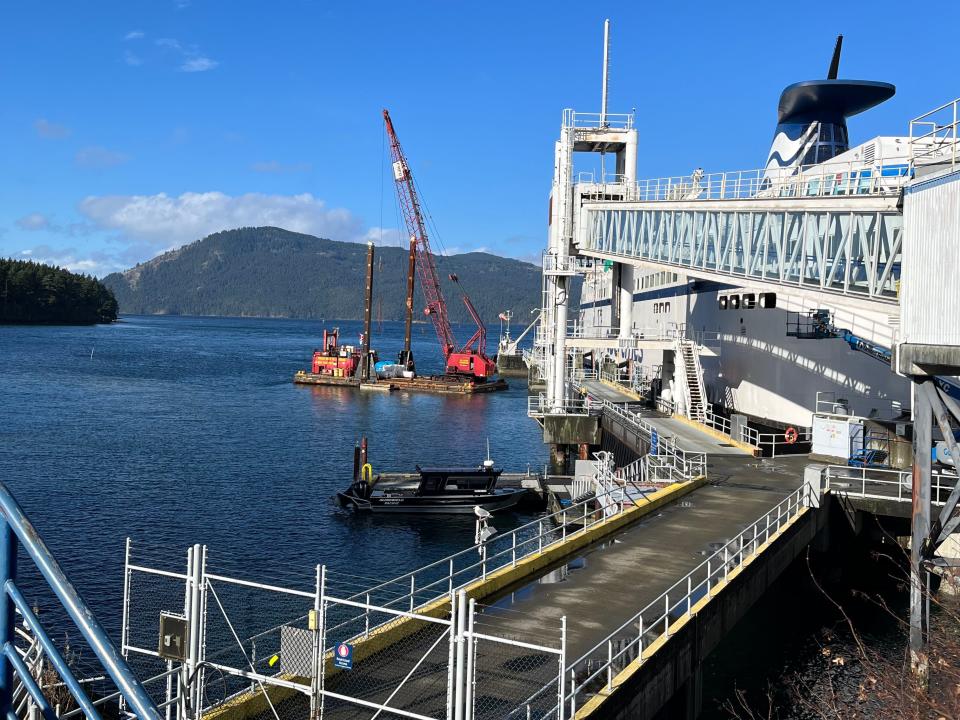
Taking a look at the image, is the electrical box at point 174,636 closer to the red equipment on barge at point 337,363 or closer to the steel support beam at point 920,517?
the steel support beam at point 920,517

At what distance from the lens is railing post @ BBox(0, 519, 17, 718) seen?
466 centimetres

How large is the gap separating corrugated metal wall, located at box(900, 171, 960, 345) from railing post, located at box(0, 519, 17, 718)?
18901mm

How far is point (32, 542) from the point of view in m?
4.55

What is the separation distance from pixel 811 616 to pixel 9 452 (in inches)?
1901

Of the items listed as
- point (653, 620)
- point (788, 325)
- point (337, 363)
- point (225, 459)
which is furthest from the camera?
point (337, 363)

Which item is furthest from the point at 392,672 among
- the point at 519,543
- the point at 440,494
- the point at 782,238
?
the point at 440,494

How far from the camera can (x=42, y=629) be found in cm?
464

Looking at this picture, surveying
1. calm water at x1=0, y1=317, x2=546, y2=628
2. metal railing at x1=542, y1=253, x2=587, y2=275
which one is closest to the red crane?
calm water at x1=0, y1=317, x2=546, y2=628

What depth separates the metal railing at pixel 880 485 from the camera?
2934 cm

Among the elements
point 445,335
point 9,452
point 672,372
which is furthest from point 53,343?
point 672,372

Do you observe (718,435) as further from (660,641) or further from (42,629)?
(42,629)

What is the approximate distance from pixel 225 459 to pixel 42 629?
54.2 metres

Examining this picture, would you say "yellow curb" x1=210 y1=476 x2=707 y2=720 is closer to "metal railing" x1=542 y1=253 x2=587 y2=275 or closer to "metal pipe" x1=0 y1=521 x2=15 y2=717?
"metal pipe" x1=0 y1=521 x2=15 y2=717

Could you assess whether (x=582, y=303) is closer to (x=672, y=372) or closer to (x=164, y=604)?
(x=672, y=372)
